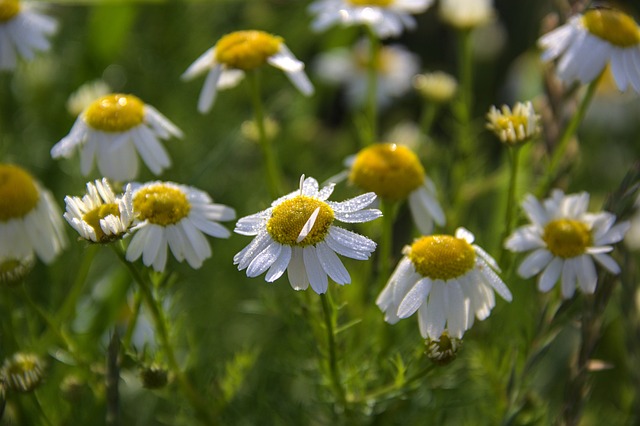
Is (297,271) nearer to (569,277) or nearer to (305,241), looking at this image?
(305,241)

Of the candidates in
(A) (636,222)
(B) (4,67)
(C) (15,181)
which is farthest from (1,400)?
(A) (636,222)

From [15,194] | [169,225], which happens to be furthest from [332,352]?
[15,194]

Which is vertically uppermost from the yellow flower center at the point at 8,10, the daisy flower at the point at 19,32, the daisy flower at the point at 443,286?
the yellow flower center at the point at 8,10

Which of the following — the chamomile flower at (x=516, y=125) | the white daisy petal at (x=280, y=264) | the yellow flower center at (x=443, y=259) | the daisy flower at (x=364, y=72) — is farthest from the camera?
the daisy flower at (x=364, y=72)

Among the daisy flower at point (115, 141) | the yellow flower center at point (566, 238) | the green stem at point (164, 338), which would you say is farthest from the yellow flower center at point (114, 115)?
the yellow flower center at point (566, 238)

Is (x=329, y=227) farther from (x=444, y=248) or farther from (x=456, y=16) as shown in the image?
(x=456, y=16)

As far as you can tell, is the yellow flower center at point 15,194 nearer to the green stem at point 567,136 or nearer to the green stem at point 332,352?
the green stem at point 332,352
